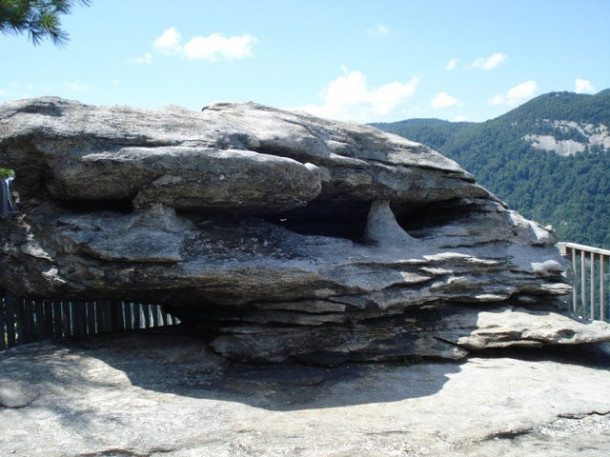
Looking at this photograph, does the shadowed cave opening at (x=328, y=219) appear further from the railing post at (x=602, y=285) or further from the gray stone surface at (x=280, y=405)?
the railing post at (x=602, y=285)

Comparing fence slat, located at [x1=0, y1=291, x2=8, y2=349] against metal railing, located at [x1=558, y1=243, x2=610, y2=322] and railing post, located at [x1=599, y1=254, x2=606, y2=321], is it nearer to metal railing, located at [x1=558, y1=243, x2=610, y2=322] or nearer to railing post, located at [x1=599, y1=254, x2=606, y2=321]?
metal railing, located at [x1=558, y1=243, x2=610, y2=322]

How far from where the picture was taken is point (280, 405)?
5.67 m

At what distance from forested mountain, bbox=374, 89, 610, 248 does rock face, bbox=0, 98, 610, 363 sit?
28.7 m

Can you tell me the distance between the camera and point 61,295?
6465 millimetres

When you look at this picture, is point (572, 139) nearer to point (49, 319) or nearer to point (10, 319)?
point (49, 319)

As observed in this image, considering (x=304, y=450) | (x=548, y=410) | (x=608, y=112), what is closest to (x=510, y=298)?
(x=548, y=410)

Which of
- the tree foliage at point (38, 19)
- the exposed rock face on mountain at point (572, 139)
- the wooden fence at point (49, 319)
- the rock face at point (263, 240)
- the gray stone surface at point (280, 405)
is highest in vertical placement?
the exposed rock face on mountain at point (572, 139)

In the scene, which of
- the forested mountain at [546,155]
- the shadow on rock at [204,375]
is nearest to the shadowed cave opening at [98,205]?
the shadow on rock at [204,375]

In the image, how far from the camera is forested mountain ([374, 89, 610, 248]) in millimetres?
39750

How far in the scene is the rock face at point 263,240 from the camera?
6023mm

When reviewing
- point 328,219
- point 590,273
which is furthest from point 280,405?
point 590,273

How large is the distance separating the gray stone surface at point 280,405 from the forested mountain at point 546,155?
1195 inches

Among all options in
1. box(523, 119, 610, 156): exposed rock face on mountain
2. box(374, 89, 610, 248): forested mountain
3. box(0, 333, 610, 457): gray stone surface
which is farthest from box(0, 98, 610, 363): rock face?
box(523, 119, 610, 156): exposed rock face on mountain

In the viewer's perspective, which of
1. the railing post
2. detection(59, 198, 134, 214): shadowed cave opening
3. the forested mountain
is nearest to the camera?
detection(59, 198, 134, 214): shadowed cave opening
